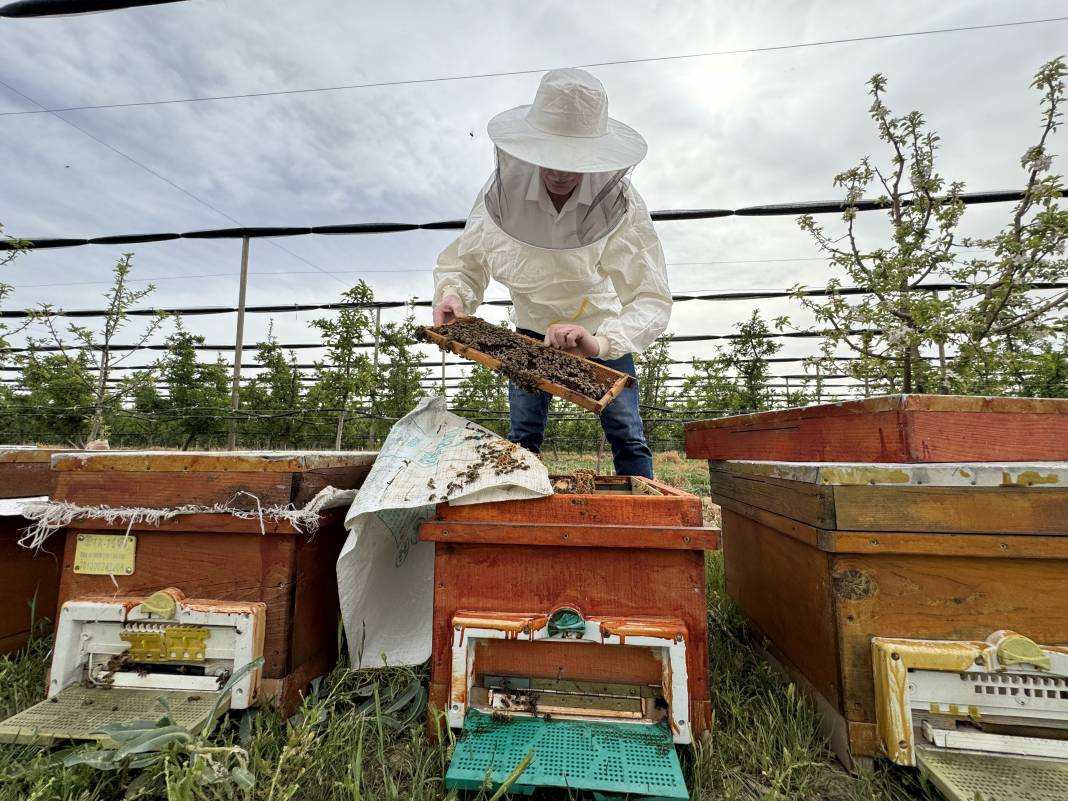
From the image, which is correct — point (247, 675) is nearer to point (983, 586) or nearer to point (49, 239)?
point (983, 586)

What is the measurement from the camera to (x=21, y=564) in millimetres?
1625

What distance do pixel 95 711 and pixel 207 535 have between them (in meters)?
0.45

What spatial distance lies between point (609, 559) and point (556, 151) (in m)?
1.50

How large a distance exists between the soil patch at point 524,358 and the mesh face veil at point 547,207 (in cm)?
44

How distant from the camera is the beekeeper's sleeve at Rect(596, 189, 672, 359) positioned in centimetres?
206

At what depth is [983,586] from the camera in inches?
42.7

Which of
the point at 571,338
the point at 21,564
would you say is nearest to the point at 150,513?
the point at 21,564

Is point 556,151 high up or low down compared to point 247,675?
up

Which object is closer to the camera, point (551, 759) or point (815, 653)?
point (551, 759)

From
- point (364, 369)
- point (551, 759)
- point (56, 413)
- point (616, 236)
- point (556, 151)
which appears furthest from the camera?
point (56, 413)

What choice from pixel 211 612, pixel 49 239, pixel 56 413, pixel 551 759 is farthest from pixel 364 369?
pixel 551 759

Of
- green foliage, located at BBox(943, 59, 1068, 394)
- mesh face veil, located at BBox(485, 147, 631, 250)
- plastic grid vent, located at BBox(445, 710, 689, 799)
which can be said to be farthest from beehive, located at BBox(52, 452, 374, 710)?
green foliage, located at BBox(943, 59, 1068, 394)

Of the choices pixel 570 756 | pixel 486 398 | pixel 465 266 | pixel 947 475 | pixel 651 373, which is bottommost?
pixel 570 756

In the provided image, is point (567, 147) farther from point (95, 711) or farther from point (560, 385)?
point (95, 711)
